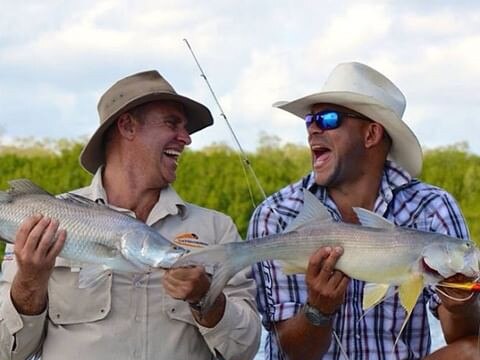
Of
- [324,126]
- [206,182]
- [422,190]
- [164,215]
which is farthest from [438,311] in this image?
[206,182]

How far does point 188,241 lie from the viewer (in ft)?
13.2

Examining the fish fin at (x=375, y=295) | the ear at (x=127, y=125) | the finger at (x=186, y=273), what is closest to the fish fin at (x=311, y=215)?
the fish fin at (x=375, y=295)

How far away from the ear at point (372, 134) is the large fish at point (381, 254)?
70 cm

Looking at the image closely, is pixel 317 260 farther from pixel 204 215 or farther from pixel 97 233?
pixel 97 233

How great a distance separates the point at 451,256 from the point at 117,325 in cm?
129

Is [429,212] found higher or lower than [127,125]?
lower

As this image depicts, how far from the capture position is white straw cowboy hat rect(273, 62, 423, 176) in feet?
15.4

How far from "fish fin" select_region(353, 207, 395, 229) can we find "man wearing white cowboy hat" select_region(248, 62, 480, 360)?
0.39 meters

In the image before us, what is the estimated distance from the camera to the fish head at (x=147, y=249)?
3.90 m

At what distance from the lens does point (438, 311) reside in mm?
4594

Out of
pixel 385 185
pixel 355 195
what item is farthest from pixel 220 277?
pixel 385 185

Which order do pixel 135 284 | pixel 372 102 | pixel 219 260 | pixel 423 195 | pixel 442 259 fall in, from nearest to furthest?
pixel 219 260 → pixel 442 259 → pixel 135 284 → pixel 372 102 → pixel 423 195

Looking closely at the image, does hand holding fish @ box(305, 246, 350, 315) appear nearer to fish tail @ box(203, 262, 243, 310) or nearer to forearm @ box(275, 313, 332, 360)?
forearm @ box(275, 313, 332, 360)

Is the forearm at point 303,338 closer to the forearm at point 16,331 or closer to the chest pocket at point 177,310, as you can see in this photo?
the chest pocket at point 177,310
